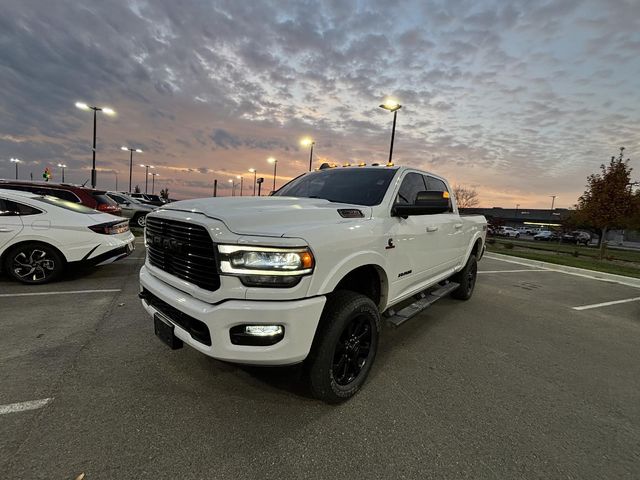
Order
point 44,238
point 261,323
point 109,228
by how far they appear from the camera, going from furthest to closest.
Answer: point 109,228 → point 44,238 → point 261,323

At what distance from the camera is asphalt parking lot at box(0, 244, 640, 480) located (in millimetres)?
1945

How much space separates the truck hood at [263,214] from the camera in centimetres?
214

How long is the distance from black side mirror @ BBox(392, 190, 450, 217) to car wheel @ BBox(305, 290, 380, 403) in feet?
3.07

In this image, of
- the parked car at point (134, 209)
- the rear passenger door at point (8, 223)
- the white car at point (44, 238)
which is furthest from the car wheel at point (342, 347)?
the parked car at point (134, 209)

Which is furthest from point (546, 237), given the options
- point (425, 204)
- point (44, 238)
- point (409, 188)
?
point (44, 238)

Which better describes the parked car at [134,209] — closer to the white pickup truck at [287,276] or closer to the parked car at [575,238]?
Answer: the white pickup truck at [287,276]

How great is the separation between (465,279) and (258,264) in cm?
448

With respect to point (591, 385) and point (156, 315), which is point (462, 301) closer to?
point (591, 385)

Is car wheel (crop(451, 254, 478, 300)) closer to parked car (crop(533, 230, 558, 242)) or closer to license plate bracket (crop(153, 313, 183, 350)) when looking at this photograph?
license plate bracket (crop(153, 313, 183, 350))

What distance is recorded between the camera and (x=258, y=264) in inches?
81.0

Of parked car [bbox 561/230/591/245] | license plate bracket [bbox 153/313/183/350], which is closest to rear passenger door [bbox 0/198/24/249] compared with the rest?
license plate bracket [bbox 153/313/183/350]

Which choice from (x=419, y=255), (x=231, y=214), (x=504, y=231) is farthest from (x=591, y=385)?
(x=504, y=231)

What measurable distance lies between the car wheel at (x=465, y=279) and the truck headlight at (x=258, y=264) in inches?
165

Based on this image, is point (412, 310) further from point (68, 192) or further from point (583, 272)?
point (583, 272)
